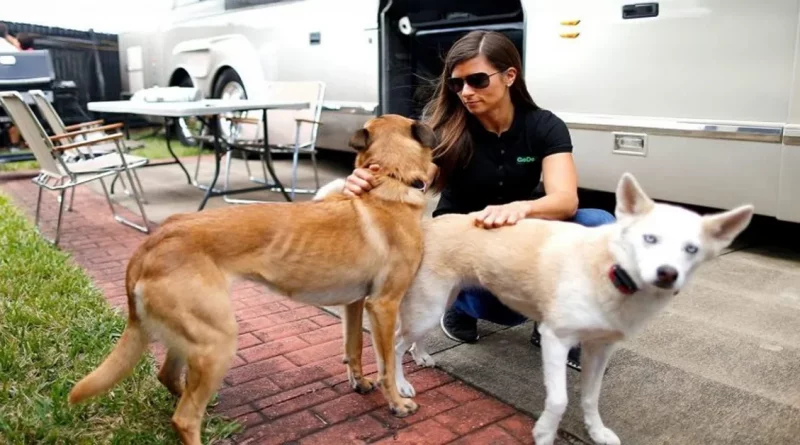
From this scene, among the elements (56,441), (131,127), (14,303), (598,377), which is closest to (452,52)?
(598,377)

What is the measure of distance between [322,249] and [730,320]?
2.25 meters

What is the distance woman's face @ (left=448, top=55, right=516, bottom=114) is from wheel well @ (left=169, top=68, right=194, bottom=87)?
800 centimetres

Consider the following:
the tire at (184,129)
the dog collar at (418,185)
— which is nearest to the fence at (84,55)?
the tire at (184,129)

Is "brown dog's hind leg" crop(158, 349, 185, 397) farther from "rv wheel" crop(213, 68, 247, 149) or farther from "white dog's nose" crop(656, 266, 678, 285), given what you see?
"rv wheel" crop(213, 68, 247, 149)

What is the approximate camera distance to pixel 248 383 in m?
2.73

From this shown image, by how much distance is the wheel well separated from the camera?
32.5 feet

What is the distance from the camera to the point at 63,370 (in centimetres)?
271

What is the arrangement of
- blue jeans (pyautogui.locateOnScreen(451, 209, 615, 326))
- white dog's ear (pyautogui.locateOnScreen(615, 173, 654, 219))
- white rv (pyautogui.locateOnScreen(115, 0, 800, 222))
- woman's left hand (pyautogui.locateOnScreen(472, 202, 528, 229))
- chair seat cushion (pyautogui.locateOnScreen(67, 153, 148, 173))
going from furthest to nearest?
1. chair seat cushion (pyautogui.locateOnScreen(67, 153, 148, 173))
2. white rv (pyautogui.locateOnScreen(115, 0, 800, 222))
3. blue jeans (pyautogui.locateOnScreen(451, 209, 615, 326))
4. woman's left hand (pyautogui.locateOnScreen(472, 202, 528, 229))
5. white dog's ear (pyautogui.locateOnScreen(615, 173, 654, 219))

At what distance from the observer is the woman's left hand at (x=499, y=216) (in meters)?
2.40

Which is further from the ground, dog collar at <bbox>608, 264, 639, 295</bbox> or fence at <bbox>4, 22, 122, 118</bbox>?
fence at <bbox>4, 22, 122, 118</bbox>

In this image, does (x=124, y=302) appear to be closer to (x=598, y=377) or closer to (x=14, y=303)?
(x=14, y=303)

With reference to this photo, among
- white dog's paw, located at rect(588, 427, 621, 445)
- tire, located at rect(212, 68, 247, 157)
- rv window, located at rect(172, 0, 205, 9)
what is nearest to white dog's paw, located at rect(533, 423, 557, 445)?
white dog's paw, located at rect(588, 427, 621, 445)

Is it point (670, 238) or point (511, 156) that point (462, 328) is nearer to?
point (511, 156)

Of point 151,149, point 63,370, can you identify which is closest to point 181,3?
point 151,149
